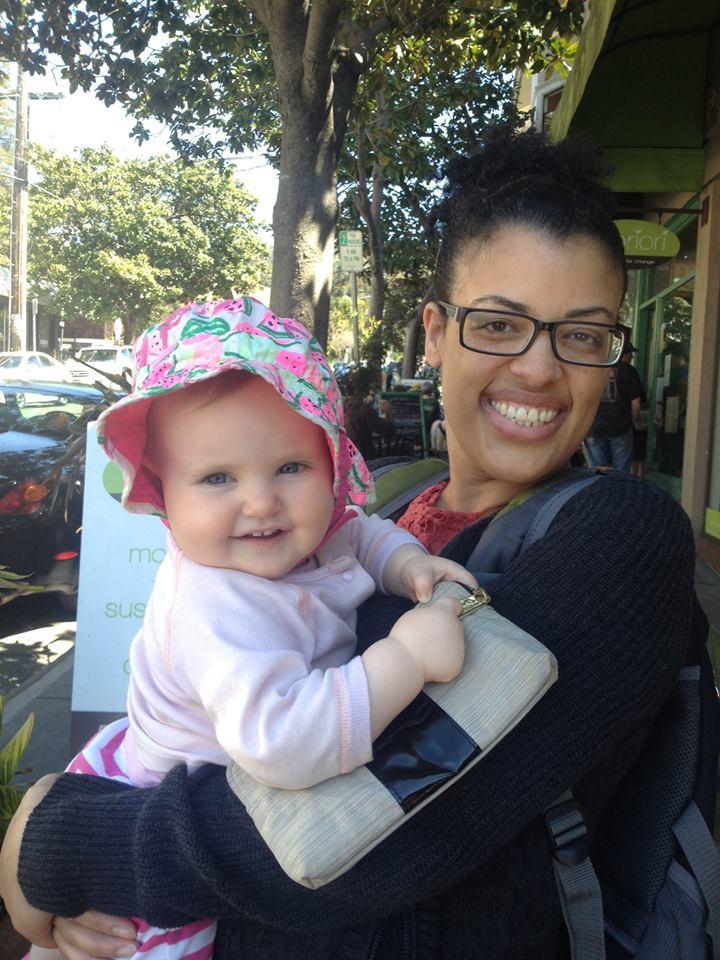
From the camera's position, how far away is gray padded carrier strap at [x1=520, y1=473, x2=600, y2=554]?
133 cm

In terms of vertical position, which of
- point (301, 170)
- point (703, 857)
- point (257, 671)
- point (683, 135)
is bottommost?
point (703, 857)

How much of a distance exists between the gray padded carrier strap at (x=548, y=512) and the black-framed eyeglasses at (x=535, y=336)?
368mm

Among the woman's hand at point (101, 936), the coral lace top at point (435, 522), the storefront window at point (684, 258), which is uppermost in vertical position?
the storefront window at point (684, 258)

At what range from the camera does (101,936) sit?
1274 millimetres

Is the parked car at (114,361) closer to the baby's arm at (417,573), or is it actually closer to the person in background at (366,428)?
the baby's arm at (417,573)

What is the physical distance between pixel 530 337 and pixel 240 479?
70 cm

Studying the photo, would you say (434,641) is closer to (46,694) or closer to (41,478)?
(41,478)

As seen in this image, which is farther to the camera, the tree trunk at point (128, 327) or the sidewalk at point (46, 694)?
the tree trunk at point (128, 327)

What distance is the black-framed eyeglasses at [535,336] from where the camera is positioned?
163 cm

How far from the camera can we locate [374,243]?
51.1 feet

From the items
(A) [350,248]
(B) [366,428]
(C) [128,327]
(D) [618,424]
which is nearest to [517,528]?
(B) [366,428]

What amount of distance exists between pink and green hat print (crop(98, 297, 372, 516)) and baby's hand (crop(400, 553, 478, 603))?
174 millimetres

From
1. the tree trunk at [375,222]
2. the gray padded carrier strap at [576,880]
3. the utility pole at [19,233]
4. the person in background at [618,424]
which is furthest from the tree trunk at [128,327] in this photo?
the gray padded carrier strap at [576,880]

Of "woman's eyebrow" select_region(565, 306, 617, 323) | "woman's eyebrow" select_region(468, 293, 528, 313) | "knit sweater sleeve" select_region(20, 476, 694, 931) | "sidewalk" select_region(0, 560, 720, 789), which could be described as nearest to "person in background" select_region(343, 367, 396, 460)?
"woman's eyebrow" select_region(468, 293, 528, 313)
